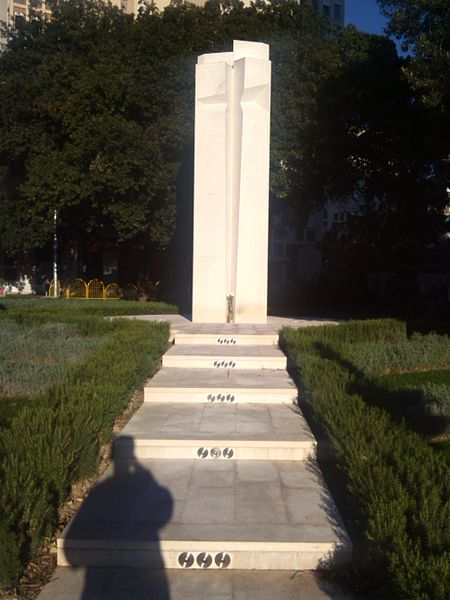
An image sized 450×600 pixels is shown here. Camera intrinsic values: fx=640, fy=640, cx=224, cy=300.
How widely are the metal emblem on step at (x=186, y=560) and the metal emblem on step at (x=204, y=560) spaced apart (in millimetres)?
46

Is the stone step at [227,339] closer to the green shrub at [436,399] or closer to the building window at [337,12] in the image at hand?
the green shrub at [436,399]

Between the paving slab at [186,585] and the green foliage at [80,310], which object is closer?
the paving slab at [186,585]

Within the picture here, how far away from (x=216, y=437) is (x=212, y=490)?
1.13 meters

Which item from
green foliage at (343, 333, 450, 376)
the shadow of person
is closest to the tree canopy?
green foliage at (343, 333, 450, 376)

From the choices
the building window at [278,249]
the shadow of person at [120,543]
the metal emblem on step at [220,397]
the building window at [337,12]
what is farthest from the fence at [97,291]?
the building window at [337,12]

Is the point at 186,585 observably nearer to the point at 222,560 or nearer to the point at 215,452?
the point at 222,560

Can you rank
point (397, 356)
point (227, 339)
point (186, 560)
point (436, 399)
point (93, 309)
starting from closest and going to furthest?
1. point (186, 560)
2. point (436, 399)
3. point (397, 356)
4. point (227, 339)
5. point (93, 309)

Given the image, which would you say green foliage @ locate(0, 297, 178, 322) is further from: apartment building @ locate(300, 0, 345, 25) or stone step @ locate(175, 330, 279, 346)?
apartment building @ locate(300, 0, 345, 25)

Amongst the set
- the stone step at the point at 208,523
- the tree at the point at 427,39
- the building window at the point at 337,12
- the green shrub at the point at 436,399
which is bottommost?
the stone step at the point at 208,523

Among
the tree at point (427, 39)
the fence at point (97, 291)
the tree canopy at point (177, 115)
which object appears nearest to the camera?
the tree at point (427, 39)

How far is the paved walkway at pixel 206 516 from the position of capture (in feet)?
13.4

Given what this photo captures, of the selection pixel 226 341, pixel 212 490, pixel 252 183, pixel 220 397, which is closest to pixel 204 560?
pixel 212 490

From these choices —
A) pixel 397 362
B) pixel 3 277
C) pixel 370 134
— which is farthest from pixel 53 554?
pixel 3 277

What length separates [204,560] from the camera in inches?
168
